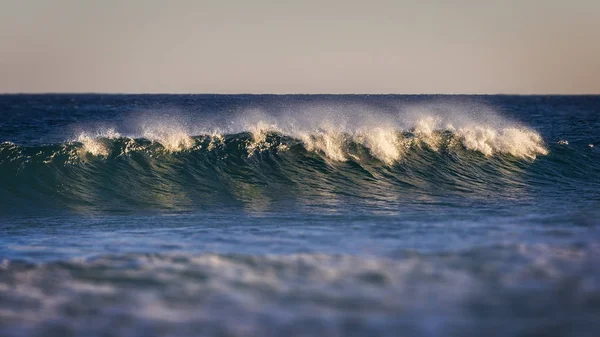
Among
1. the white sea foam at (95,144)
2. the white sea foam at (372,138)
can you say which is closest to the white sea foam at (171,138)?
the white sea foam at (372,138)

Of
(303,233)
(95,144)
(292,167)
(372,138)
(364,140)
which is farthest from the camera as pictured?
(372,138)

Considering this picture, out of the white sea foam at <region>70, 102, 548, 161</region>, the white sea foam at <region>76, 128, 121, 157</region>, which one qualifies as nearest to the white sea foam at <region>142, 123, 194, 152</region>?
the white sea foam at <region>70, 102, 548, 161</region>

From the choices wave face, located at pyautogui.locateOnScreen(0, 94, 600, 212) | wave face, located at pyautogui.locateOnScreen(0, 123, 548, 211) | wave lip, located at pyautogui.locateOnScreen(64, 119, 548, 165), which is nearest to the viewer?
wave face, located at pyautogui.locateOnScreen(0, 94, 600, 212)

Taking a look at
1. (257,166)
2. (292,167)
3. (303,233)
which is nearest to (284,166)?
(292,167)

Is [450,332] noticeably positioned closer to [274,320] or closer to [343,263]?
[274,320]

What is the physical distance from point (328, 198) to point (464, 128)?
25.5ft

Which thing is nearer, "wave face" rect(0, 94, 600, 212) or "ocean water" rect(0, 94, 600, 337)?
Result: "ocean water" rect(0, 94, 600, 337)

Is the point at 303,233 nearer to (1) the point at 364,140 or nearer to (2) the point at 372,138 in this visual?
(1) the point at 364,140

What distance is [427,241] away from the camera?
7.69 meters

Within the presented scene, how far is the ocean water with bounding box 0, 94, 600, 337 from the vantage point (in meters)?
5.20

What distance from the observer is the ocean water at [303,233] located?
5199 millimetres

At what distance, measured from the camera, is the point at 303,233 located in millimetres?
8570

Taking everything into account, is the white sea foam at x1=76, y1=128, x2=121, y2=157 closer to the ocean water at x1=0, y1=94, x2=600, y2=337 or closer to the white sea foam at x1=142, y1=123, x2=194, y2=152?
the ocean water at x1=0, y1=94, x2=600, y2=337

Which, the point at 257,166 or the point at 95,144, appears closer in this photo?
the point at 257,166
